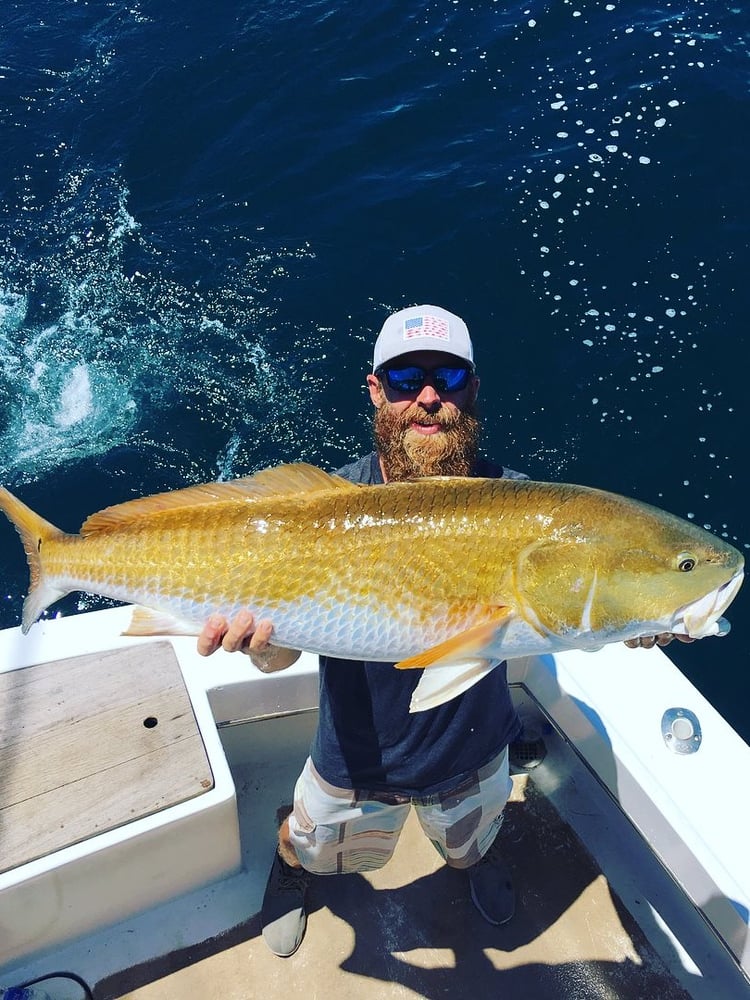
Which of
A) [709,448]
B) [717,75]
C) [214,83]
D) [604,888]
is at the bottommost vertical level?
[604,888]

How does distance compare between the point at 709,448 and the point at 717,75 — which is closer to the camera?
the point at 709,448

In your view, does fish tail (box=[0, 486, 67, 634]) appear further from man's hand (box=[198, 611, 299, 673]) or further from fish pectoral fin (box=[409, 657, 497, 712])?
fish pectoral fin (box=[409, 657, 497, 712])

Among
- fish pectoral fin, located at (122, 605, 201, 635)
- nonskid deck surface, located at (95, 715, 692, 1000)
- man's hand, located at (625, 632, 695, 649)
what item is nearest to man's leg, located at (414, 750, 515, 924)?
nonskid deck surface, located at (95, 715, 692, 1000)

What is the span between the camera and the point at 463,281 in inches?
330

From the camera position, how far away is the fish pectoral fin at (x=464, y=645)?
237 centimetres

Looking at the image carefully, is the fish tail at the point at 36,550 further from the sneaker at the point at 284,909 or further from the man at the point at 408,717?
the sneaker at the point at 284,909

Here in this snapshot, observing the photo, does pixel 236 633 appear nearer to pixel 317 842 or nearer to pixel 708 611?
pixel 317 842

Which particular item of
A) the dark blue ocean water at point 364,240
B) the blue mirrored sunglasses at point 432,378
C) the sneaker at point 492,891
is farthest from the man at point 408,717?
the dark blue ocean water at point 364,240

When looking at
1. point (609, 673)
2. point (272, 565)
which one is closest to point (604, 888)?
point (609, 673)

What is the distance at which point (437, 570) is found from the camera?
249 cm

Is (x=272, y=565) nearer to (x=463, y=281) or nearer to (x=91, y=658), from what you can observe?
(x=91, y=658)

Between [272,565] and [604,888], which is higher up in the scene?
[272,565]

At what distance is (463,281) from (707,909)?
6689mm

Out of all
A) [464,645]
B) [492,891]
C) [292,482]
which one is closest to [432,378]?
[292,482]
